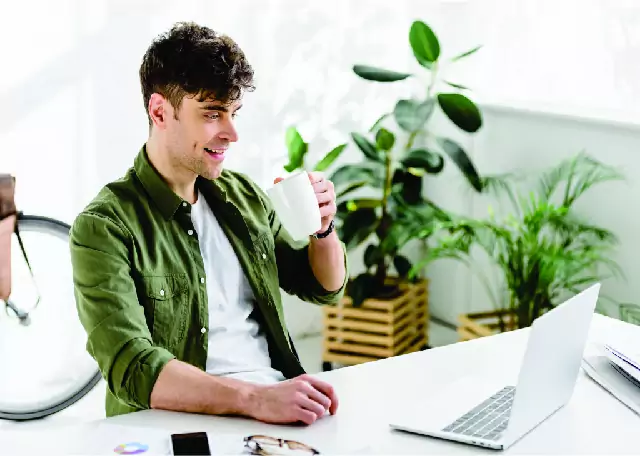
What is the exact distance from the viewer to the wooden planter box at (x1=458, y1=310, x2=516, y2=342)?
10.7ft

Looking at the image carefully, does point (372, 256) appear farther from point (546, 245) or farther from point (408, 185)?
point (546, 245)

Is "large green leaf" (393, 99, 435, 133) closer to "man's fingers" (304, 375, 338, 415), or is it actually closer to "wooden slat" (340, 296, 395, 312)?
"wooden slat" (340, 296, 395, 312)

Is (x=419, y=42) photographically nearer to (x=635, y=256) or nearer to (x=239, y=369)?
(x=635, y=256)

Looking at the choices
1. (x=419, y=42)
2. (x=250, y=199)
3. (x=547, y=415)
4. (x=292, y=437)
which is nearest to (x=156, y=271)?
(x=250, y=199)

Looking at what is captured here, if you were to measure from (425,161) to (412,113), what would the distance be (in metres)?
0.17

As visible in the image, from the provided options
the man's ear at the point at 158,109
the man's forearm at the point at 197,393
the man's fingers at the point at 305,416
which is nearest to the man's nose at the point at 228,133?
the man's ear at the point at 158,109

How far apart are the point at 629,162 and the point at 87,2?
1729 mm

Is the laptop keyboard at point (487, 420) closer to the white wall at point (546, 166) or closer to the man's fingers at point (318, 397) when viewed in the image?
the man's fingers at point (318, 397)

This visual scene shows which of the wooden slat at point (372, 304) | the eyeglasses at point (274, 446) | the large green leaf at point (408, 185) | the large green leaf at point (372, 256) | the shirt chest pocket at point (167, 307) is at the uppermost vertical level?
the large green leaf at point (408, 185)

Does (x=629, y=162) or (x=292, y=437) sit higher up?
(x=629, y=162)

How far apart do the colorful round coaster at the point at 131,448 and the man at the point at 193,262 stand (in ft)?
0.47

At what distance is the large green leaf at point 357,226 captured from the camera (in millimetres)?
3314

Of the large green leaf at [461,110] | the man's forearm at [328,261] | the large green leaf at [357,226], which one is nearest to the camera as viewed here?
the man's forearm at [328,261]

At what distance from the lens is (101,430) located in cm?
138
